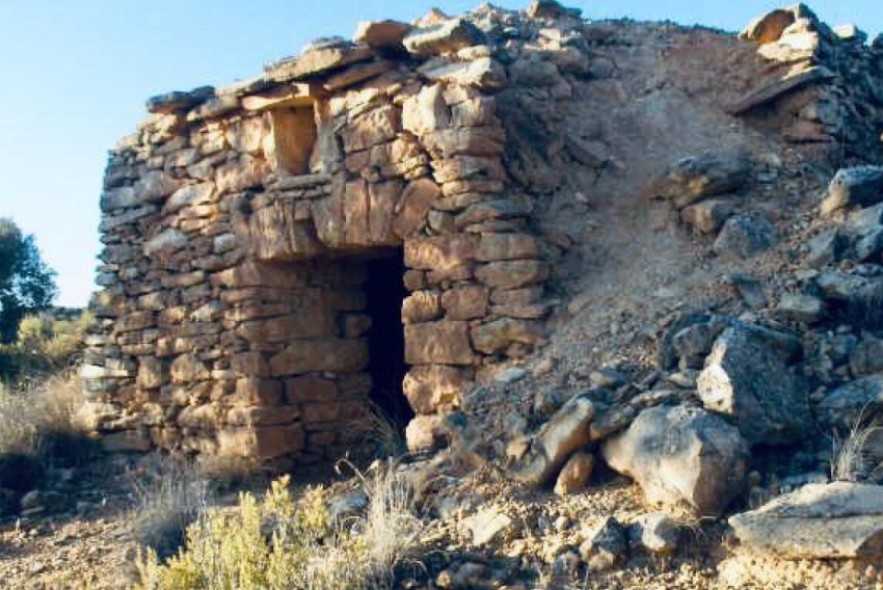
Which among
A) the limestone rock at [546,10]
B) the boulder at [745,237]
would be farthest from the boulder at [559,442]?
the limestone rock at [546,10]

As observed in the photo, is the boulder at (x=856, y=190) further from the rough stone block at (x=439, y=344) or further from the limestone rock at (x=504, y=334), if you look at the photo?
the rough stone block at (x=439, y=344)

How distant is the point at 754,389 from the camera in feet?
13.8

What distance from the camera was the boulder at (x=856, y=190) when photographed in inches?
211

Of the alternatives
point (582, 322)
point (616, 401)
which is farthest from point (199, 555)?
point (582, 322)

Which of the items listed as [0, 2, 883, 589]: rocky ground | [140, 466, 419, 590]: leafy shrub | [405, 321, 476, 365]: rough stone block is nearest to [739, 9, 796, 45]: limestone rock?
[0, 2, 883, 589]: rocky ground

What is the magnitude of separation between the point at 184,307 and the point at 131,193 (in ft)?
3.75

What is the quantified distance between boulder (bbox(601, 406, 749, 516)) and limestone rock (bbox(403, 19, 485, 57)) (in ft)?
9.58

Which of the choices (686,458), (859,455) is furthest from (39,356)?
(859,455)

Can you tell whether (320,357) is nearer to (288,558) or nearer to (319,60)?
(319,60)

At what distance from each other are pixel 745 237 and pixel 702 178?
1.83ft

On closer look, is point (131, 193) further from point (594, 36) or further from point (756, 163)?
point (756, 163)

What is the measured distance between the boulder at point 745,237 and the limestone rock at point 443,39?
6.43 ft

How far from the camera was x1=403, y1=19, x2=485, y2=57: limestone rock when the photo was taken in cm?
611

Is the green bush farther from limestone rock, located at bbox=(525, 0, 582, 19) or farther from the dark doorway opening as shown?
limestone rock, located at bbox=(525, 0, 582, 19)
